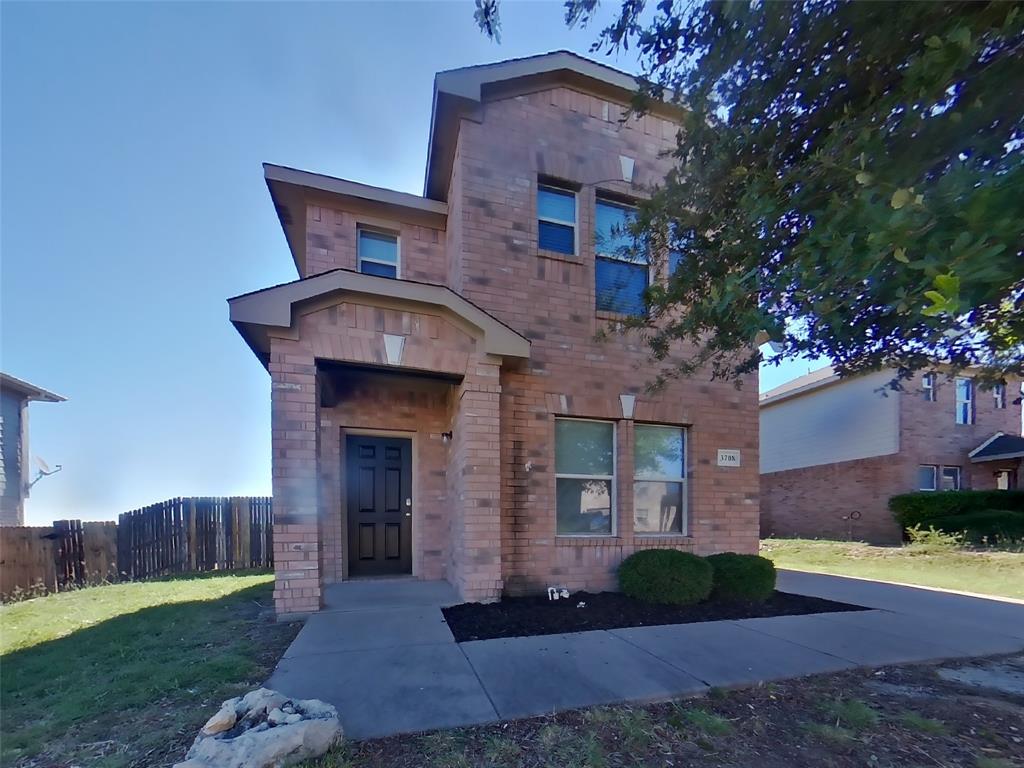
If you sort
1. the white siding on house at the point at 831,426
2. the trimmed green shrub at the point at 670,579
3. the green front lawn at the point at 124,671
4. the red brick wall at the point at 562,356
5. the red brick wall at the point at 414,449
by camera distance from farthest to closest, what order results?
the white siding on house at the point at 831,426
the red brick wall at the point at 414,449
the red brick wall at the point at 562,356
the trimmed green shrub at the point at 670,579
the green front lawn at the point at 124,671

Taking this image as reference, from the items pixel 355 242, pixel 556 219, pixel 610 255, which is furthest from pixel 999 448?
pixel 355 242

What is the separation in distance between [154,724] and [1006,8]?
22.2 feet

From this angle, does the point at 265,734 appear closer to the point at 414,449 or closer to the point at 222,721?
the point at 222,721

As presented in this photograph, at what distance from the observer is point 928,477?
16.7 meters

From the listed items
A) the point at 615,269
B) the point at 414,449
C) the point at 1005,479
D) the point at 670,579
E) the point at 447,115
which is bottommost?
the point at 1005,479

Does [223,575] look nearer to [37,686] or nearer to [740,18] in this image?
[37,686]

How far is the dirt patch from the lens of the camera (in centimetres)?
277

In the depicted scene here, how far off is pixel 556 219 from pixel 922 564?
11786 mm

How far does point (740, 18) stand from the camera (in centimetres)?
345

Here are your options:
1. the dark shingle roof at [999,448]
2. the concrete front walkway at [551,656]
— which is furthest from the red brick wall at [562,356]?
the dark shingle roof at [999,448]

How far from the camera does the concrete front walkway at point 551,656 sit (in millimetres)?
3391

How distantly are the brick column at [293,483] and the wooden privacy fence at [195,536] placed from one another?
4707mm

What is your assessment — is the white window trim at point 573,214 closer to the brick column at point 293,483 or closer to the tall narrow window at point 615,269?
the tall narrow window at point 615,269

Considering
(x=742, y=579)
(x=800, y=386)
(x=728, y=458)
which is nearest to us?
(x=742, y=579)
